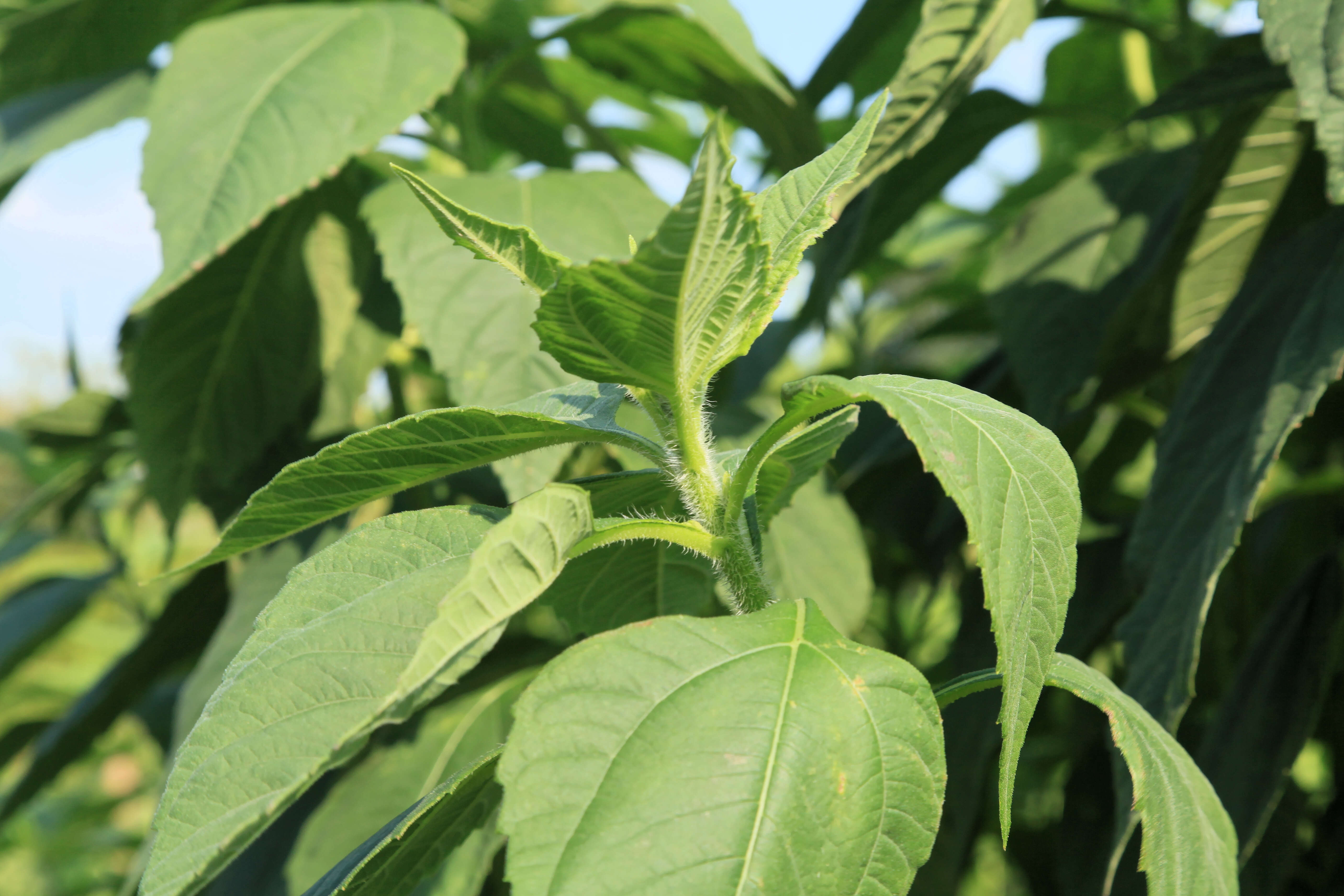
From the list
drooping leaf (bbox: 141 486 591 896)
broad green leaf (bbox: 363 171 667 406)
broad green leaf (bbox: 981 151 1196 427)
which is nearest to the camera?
drooping leaf (bbox: 141 486 591 896)

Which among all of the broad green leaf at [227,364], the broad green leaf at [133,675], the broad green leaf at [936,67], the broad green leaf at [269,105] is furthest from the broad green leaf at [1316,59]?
the broad green leaf at [133,675]

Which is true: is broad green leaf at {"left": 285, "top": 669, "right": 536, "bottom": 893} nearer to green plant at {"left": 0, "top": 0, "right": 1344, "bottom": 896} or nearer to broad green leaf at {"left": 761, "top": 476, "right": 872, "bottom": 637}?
green plant at {"left": 0, "top": 0, "right": 1344, "bottom": 896}

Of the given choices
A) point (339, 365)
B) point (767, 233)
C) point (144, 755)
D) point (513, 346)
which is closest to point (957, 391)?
point (767, 233)

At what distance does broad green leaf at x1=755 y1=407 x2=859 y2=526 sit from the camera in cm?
43

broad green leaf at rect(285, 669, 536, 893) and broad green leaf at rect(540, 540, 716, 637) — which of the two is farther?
broad green leaf at rect(285, 669, 536, 893)

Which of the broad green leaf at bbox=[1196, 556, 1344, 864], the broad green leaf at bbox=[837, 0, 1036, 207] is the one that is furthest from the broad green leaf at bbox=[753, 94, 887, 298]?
the broad green leaf at bbox=[1196, 556, 1344, 864]

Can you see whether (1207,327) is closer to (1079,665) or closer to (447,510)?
(1079,665)

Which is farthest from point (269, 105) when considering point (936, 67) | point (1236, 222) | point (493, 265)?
point (1236, 222)

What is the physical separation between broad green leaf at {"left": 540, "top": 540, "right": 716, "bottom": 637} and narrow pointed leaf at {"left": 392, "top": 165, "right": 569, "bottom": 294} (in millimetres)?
152

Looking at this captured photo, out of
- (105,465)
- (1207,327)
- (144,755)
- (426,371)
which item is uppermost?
(1207,327)

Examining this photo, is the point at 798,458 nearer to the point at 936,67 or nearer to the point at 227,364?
the point at 936,67

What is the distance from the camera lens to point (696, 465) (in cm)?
40

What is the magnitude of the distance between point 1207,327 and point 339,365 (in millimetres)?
731

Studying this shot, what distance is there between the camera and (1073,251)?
86 cm
